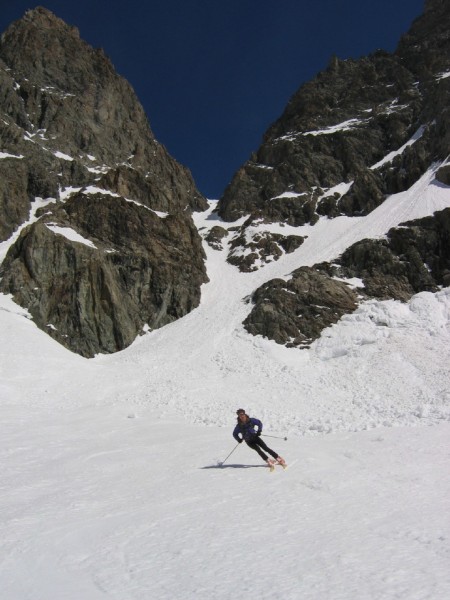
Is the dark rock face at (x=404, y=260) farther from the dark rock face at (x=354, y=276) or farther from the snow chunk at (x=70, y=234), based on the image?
the snow chunk at (x=70, y=234)

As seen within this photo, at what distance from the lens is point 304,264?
47688 mm

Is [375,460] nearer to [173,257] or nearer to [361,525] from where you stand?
[361,525]

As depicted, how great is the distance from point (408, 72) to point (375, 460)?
299 feet

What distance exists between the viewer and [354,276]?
4225 centimetres

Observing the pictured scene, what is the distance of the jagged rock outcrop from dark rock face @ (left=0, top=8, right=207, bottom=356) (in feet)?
50.2

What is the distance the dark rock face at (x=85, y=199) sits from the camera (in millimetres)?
40188

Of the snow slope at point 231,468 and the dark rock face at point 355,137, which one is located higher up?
the dark rock face at point 355,137

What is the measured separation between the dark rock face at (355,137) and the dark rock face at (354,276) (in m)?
14.7

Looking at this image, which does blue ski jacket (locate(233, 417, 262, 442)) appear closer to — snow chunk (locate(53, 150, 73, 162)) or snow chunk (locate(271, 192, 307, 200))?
snow chunk (locate(271, 192, 307, 200))

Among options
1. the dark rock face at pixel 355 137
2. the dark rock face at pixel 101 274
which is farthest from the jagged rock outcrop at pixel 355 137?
the dark rock face at pixel 101 274

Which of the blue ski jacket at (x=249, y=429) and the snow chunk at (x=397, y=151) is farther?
the snow chunk at (x=397, y=151)

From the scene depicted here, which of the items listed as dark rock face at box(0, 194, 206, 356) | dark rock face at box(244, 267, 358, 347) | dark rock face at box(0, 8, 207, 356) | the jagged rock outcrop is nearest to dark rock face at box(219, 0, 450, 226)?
the jagged rock outcrop

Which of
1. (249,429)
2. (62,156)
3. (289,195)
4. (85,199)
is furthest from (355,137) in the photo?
(249,429)

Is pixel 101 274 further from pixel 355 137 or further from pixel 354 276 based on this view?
pixel 355 137
